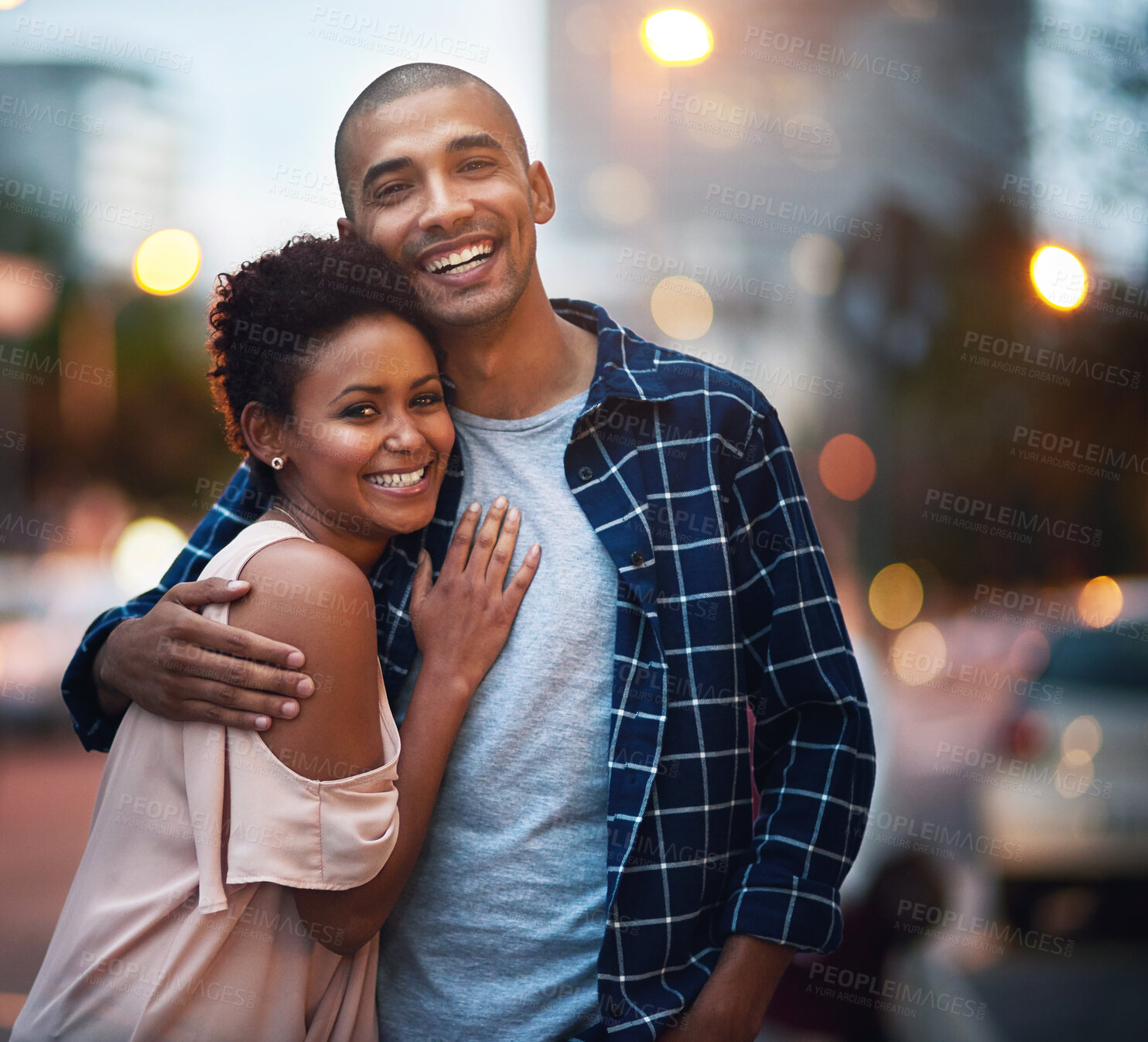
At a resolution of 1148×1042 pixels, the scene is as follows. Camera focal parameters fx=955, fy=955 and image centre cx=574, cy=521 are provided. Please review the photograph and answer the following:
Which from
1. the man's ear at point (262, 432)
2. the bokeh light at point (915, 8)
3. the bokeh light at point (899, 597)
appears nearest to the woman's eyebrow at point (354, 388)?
the man's ear at point (262, 432)

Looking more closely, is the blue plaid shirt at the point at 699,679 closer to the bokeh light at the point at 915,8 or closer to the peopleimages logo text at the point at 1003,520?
the bokeh light at the point at 915,8

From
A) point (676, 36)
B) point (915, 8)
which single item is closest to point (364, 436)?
point (676, 36)

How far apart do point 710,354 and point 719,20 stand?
3077 mm

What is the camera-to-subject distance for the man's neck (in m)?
1.96

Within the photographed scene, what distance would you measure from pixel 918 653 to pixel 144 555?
12.6 metres

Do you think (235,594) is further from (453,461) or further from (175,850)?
(453,461)

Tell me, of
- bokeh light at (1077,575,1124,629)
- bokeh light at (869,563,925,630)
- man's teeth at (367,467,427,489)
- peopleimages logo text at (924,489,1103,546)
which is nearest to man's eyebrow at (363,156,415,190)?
man's teeth at (367,467,427,489)

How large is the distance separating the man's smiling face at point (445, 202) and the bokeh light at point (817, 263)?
25.0ft

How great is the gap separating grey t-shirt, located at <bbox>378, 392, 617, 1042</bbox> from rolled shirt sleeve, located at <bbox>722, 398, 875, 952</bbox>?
0.30 meters

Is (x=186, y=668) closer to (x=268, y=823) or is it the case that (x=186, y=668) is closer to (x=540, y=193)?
(x=268, y=823)

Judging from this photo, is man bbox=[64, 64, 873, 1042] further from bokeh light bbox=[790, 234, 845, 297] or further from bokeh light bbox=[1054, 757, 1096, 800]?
bokeh light bbox=[790, 234, 845, 297]

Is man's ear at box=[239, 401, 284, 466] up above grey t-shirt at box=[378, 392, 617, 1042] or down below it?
above

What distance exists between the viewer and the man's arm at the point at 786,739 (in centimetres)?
175

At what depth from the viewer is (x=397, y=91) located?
1968 mm
